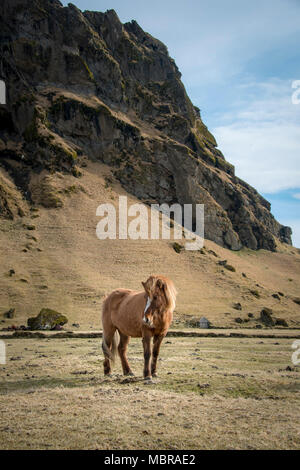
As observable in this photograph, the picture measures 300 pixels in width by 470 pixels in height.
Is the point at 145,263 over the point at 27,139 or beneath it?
beneath

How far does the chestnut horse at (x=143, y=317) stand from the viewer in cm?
1017

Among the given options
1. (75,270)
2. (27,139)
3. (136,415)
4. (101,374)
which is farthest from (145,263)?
(136,415)

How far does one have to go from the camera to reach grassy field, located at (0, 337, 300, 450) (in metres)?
5.54

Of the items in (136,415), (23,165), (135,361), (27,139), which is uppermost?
(27,139)

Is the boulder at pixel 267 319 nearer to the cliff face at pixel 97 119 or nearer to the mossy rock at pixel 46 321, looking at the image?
the mossy rock at pixel 46 321

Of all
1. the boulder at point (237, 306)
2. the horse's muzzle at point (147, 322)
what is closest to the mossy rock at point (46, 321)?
the horse's muzzle at point (147, 322)

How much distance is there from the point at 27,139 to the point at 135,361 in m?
90.7

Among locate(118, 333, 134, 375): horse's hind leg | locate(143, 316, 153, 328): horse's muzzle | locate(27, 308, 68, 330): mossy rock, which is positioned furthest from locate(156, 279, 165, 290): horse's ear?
locate(27, 308, 68, 330): mossy rock

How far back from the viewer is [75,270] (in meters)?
61.3

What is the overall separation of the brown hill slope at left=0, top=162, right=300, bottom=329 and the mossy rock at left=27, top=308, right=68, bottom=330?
3557 mm

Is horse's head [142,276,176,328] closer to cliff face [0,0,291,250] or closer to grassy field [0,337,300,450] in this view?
grassy field [0,337,300,450]
